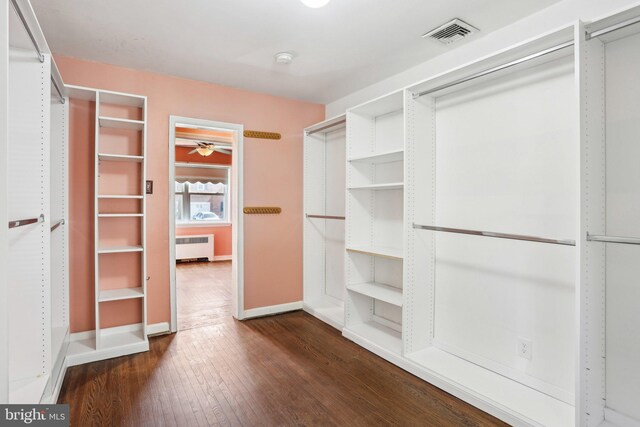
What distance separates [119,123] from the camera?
2.96m

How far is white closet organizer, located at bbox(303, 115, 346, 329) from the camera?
13.4ft

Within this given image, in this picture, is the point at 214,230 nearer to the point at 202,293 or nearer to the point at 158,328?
the point at 202,293

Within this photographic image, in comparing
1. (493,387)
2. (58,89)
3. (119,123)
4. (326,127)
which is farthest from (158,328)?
(493,387)

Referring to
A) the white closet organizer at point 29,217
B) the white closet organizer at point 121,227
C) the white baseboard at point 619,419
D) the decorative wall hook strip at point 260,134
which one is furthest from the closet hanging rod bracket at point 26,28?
the white baseboard at point 619,419

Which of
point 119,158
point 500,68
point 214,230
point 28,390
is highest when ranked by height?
point 500,68

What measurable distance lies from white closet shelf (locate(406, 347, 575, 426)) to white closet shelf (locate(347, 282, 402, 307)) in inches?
17.7

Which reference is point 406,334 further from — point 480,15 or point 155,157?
point 155,157

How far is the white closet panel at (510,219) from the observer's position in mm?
2090

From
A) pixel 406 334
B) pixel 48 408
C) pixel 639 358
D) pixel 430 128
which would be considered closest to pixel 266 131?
pixel 430 128

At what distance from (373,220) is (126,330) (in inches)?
103

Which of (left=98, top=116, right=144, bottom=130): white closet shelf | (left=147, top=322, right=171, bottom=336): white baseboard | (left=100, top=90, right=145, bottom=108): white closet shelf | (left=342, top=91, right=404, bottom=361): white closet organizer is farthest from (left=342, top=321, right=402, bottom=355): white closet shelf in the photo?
(left=100, top=90, right=145, bottom=108): white closet shelf

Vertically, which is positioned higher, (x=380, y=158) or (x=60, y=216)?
(x=380, y=158)

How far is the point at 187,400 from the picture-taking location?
2.26 meters

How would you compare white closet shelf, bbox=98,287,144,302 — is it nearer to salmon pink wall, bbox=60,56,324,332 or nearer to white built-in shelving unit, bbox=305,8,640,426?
salmon pink wall, bbox=60,56,324,332
